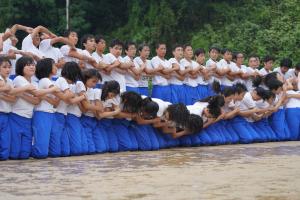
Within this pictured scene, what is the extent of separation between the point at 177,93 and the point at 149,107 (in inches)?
98.8

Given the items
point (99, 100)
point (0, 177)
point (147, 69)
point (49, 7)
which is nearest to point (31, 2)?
point (49, 7)

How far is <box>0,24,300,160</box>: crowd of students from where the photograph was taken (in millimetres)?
8164

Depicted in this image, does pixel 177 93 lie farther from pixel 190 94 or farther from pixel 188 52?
pixel 188 52

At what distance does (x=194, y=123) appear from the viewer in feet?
31.9

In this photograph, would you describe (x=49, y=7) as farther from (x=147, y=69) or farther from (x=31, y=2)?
(x=147, y=69)

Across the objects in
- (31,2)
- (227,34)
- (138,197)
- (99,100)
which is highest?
(31,2)

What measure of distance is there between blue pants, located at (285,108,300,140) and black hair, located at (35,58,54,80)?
4.83 m

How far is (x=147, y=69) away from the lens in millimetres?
11125

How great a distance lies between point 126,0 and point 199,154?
52.1 ft

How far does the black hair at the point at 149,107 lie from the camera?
9188 millimetres

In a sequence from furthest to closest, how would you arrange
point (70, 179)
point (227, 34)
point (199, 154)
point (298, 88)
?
point (227, 34) → point (298, 88) → point (199, 154) → point (70, 179)

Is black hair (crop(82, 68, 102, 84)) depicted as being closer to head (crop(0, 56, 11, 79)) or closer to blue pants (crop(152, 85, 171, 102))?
head (crop(0, 56, 11, 79))

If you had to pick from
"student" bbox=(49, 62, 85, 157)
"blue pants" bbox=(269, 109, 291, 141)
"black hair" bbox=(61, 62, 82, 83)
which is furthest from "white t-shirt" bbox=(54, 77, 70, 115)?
"blue pants" bbox=(269, 109, 291, 141)

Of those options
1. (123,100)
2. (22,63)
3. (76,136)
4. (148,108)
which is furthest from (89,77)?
(22,63)
